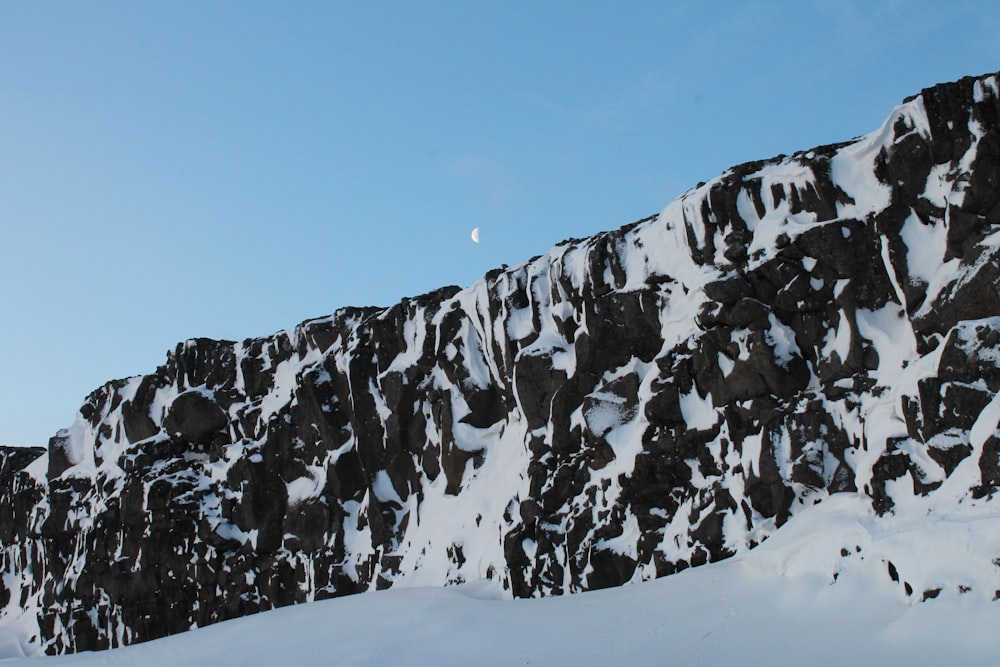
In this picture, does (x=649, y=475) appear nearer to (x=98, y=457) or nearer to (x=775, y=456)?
(x=775, y=456)

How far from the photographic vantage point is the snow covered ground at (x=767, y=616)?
17375 mm

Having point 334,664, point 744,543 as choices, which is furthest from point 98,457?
point 744,543

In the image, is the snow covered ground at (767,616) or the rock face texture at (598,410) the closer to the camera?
the snow covered ground at (767,616)

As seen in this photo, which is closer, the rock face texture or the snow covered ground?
the snow covered ground

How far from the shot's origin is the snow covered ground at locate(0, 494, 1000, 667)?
57.0 ft

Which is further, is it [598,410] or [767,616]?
[598,410]

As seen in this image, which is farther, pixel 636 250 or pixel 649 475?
pixel 636 250

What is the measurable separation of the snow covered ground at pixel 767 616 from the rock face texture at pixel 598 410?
79.1 inches

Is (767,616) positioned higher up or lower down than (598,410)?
lower down

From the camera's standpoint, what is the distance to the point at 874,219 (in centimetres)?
2689

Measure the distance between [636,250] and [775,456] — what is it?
10.3m

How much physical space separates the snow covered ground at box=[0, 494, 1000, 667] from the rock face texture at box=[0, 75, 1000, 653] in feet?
6.59

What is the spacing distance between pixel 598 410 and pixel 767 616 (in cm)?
1266

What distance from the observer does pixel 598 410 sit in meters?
32.4
